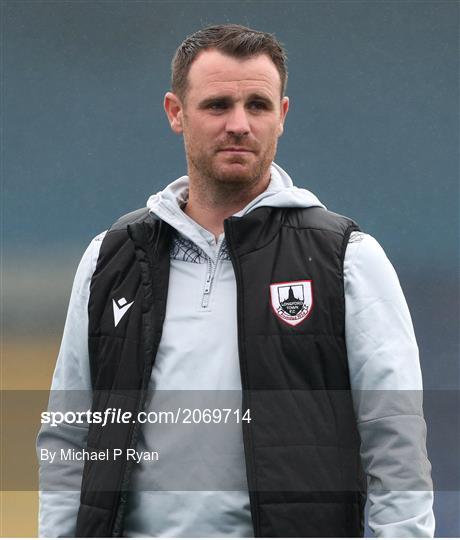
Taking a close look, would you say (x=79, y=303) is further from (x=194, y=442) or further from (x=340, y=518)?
(x=340, y=518)

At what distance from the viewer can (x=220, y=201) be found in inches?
84.4

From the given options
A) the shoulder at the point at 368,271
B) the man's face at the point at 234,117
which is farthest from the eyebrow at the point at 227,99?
the shoulder at the point at 368,271

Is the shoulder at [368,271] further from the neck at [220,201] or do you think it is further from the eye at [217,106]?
the eye at [217,106]

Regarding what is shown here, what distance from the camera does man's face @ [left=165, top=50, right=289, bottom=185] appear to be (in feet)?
6.68

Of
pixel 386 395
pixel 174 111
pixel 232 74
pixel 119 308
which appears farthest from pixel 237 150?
pixel 386 395

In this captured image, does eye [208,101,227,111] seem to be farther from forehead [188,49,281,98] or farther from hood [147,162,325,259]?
hood [147,162,325,259]

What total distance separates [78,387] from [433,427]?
190cm

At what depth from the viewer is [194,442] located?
75.6 inches

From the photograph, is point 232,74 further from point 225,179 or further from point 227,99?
point 225,179

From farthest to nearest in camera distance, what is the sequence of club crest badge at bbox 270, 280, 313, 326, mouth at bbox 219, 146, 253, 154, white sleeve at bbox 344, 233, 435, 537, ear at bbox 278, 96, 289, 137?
1. ear at bbox 278, 96, 289, 137
2. mouth at bbox 219, 146, 253, 154
3. club crest badge at bbox 270, 280, 313, 326
4. white sleeve at bbox 344, 233, 435, 537

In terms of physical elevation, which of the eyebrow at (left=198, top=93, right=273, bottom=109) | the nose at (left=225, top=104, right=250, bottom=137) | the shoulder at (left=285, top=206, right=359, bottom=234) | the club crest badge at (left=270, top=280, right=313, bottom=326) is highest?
the eyebrow at (left=198, top=93, right=273, bottom=109)

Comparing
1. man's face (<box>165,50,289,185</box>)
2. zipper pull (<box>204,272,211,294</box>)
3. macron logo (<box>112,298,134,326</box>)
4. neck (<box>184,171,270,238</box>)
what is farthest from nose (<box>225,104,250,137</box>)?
macron logo (<box>112,298,134,326</box>)

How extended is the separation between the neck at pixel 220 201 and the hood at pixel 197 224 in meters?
0.03

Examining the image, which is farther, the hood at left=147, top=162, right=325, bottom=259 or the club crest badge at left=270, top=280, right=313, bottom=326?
the hood at left=147, top=162, right=325, bottom=259
